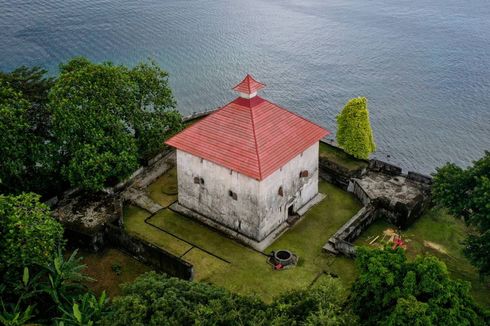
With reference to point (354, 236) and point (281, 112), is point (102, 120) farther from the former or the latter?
point (354, 236)

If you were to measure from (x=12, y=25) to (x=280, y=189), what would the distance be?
2287 inches

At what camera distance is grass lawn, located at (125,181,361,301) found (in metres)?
31.8

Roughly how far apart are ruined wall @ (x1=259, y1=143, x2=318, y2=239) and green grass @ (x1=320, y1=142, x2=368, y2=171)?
12.3 feet

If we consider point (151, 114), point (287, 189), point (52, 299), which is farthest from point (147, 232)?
point (287, 189)

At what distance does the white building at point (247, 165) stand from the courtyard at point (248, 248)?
1.03 meters

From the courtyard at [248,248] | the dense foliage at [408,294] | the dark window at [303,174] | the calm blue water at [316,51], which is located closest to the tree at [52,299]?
the courtyard at [248,248]

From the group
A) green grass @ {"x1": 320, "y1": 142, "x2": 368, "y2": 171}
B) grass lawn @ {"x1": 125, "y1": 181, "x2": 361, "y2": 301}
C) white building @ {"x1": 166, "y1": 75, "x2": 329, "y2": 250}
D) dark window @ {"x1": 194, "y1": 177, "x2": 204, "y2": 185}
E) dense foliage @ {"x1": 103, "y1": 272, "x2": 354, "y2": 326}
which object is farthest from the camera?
green grass @ {"x1": 320, "y1": 142, "x2": 368, "y2": 171}

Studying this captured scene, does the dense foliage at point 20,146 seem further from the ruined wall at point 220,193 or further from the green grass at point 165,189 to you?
the ruined wall at point 220,193

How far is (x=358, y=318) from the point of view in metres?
21.9

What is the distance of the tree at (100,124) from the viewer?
34938mm

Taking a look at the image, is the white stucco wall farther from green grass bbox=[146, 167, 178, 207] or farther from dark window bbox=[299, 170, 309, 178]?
Result: green grass bbox=[146, 167, 178, 207]

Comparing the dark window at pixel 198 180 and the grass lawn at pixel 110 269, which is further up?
the dark window at pixel 198 180

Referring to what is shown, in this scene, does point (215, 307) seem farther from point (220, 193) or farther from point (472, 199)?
point (472, 199)

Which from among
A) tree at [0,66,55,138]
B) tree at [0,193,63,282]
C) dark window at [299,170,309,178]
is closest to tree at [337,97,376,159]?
dark window at [299,170,309,178]
